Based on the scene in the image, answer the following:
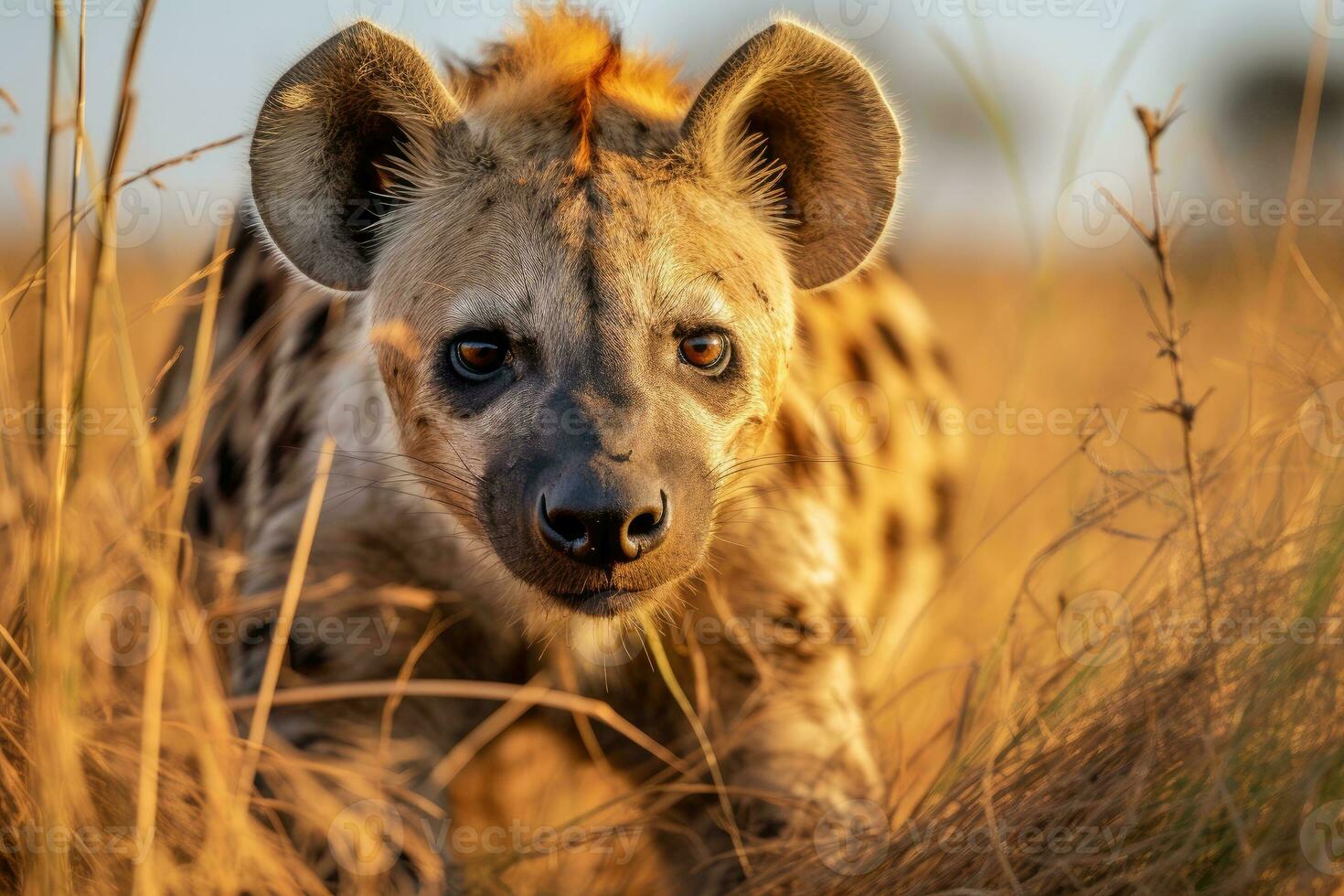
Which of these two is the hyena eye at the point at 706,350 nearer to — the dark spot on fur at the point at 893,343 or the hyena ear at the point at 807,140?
the hyena ear at the point at 807,140

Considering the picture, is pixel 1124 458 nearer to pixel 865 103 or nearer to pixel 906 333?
pixel 906 333

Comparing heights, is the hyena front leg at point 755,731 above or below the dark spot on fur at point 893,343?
below

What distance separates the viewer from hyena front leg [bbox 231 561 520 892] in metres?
2.03

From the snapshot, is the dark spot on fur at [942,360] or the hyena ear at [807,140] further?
the dark spot on fur at [942,360]

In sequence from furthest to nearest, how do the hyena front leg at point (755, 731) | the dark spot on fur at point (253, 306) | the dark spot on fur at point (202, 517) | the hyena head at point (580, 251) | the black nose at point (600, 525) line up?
the dark spot on fur at point (253, 306) → the dark spot on fur at point (202, 517) → the hyena front leg at point (755, 731) → the hyena head at point (580, 251) → the black nose at point (600, 525)

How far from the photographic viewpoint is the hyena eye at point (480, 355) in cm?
209

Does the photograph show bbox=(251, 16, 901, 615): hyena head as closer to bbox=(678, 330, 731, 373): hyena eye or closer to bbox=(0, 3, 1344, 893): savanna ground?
bbox=(678, 330, 731, 373): hyena eye

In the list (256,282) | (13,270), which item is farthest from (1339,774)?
(13,270)

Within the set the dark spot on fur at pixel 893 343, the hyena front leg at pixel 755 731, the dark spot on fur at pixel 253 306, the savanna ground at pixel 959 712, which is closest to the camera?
the savanna ground at pixel 959 712

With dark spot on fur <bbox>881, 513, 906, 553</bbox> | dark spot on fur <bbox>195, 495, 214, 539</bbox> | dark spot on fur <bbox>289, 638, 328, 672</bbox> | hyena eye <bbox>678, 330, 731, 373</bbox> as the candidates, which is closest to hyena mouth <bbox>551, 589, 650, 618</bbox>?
hyena eye <bbox>678, 330, 731, 373</bbox>

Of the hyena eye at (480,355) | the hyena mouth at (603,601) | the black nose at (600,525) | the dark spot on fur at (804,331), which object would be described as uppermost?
the dark spot on fur at (804,331)

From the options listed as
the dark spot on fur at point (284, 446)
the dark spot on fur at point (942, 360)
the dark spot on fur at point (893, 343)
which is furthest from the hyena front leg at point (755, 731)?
the dark spot on fur at point (942, 360)

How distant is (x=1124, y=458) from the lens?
3.90m

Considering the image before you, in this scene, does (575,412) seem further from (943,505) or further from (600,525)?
(943,505)
